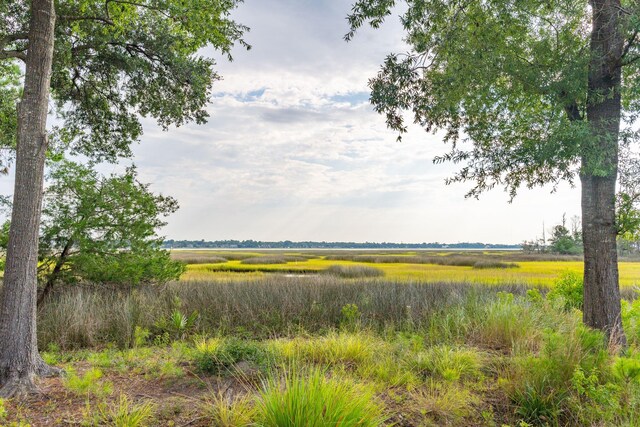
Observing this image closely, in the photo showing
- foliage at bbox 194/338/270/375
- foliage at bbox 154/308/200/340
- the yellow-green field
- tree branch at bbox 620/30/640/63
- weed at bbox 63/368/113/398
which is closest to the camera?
weed at bbox 63/368/113/398

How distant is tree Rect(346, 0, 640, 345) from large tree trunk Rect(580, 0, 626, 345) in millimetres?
19

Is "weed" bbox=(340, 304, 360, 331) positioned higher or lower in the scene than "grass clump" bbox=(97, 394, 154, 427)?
lower

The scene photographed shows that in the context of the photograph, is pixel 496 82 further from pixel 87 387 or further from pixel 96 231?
→ pixel 96 231

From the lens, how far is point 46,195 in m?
10.3

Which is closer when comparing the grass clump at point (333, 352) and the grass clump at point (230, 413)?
the grass clump at point (230, 413)

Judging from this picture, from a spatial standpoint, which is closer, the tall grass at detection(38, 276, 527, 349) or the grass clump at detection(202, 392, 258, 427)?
the grass clump at detection(202, 392, 258, 427)

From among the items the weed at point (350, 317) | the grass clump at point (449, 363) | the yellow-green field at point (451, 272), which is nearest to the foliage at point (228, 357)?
the grass clump at point (449, 363)

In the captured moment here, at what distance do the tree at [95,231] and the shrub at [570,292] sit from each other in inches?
451

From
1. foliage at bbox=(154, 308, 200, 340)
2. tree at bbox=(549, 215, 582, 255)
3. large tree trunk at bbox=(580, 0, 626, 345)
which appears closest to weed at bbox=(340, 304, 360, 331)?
foliage at bbox=(154, 308, 200, 340)

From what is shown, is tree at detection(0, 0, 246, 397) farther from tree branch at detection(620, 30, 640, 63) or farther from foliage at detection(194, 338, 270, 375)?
tree branch at detection(620, 30, 640, 63)

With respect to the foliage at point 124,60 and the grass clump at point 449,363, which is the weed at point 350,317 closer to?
the grass clump at point 449,363

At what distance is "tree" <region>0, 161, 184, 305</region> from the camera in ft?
33.3

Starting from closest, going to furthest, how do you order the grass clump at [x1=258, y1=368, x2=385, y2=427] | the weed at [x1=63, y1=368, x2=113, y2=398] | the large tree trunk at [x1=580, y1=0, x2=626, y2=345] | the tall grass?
the grass clump at [x1=258, y1=368, x2=385, y2=427]
the weed at [x1=63, y1=368, x2=113, y2=398]
the large tree trunk at [x1=580, y1=0, x2=626, y2=345]
the tall grass

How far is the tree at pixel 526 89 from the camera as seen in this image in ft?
22.1
